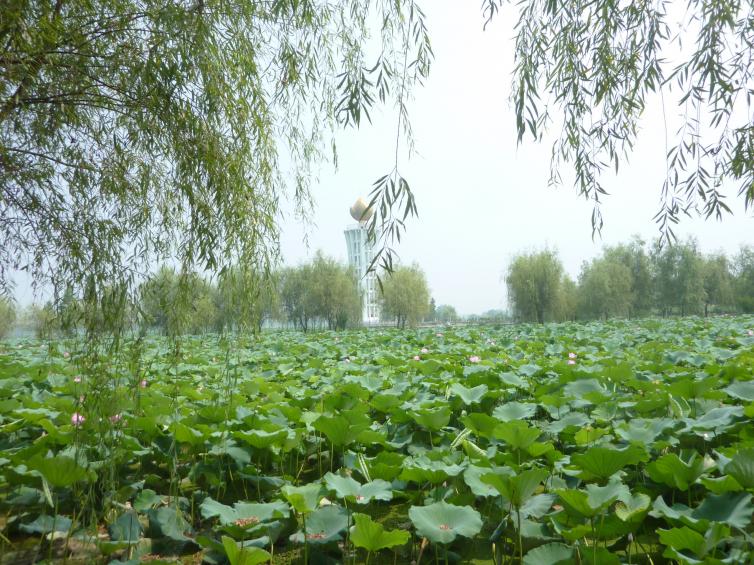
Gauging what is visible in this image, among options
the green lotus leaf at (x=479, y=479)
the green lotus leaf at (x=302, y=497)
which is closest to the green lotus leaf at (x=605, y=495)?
the green lotus leaf at (x=479, y=479)

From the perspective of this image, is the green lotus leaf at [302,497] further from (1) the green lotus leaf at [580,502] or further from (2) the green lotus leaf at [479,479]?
(1) the green lotus leaf at [580,502]

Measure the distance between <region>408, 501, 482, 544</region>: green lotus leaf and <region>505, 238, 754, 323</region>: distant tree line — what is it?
23.9 meters

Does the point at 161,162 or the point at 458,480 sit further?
the point at 161,162

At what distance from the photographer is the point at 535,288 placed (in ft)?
78.9

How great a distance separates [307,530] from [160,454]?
82cm

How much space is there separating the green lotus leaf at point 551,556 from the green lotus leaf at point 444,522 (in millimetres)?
119

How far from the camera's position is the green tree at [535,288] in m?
24.1

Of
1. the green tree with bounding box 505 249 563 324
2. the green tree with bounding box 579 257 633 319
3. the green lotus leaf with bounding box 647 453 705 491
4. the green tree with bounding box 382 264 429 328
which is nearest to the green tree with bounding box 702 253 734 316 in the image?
the green tree with bounding box 579 257 633 319

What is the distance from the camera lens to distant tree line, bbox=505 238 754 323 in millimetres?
24312

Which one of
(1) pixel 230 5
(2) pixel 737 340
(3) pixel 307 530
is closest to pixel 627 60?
(1) pixel 230 5

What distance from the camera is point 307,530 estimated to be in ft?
4.02

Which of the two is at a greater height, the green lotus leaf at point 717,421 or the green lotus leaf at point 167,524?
the green lotus leaf at point 717,421

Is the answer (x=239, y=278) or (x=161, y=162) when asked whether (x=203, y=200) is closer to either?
(x=239, y=278)

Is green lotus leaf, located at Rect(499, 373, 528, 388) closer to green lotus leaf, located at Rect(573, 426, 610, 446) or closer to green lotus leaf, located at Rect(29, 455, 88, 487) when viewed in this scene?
green lotus leaf, located at Rect(573, 426, 610, 446)
